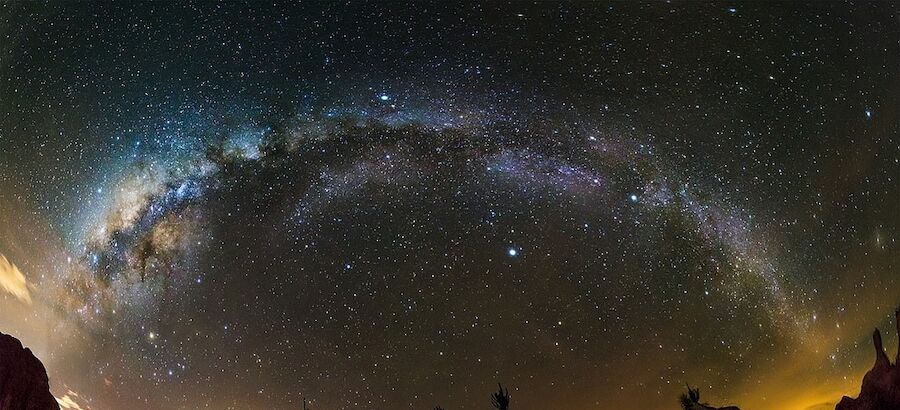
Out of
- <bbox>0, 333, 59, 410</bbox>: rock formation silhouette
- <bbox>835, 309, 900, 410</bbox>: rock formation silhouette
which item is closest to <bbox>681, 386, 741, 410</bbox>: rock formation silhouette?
<bbox>835, 309, 900, 410</bbox>: rock formation silhouette

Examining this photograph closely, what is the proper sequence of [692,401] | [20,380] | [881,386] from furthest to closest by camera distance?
1. [692,401]
2. [881,386]
3. [20,380]

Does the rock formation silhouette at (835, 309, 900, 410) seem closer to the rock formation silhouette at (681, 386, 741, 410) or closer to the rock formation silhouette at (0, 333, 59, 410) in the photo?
the rock formation silhouette at (681, 386, 741, 410)

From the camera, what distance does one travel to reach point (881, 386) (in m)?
16.2

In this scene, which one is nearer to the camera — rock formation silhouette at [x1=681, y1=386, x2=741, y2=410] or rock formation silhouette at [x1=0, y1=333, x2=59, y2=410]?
rock formation silhouette at [x1=0, y1=333, x2=59, y2=410]

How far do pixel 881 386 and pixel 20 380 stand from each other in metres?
25.3

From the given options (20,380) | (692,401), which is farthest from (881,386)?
(20,380)

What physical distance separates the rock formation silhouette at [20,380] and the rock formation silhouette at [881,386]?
24.4 meters

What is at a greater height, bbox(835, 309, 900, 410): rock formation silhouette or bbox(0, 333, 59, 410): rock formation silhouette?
bbox(0, 333, 59, 410): rock formation silhouette

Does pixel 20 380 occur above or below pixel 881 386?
above

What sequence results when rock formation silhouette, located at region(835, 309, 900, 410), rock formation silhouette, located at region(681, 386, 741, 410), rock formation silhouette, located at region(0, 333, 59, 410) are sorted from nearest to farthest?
rock formation silhouette, located at region(0, 333, 59, 410) < rock formation silhouette, located at region(835, 309, 900, 410) < rock formation silhouette, located at region(681, 386, 741, 410)

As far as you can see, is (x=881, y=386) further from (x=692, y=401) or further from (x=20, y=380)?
(x=20, y=380)

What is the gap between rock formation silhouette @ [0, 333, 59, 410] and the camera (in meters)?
13.0

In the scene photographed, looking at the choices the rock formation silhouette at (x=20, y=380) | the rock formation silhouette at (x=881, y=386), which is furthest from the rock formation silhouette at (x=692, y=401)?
the rock formation silhouette at (x=20, y=380)

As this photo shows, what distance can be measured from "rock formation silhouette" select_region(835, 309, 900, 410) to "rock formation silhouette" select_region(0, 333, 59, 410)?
24.4 m
